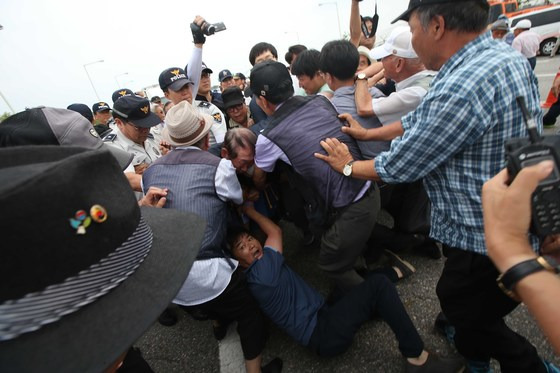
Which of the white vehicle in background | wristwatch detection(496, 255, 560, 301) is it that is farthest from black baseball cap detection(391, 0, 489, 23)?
the white vehicle in background

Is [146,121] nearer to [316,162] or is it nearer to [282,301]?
[316,162]

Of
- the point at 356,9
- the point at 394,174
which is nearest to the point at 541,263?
the point at 394,174

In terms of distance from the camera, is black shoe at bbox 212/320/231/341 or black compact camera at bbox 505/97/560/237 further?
black shoe at bbox 212/320/231/341

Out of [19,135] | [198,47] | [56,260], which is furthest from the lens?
[198,47]

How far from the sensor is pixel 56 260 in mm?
563

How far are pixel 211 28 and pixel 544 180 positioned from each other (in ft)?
10.4

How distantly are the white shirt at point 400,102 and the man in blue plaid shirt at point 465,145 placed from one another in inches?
26.7

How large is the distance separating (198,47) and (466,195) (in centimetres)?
318

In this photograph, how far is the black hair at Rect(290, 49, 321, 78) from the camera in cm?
271

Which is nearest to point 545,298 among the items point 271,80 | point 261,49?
point 271,80

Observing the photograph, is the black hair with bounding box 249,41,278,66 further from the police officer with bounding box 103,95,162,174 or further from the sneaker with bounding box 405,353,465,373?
the sneaker with bounding box 405,353,465,373

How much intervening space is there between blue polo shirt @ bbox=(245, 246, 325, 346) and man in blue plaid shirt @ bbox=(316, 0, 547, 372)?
0.83 metres

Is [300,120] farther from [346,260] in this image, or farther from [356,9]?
[356,9]

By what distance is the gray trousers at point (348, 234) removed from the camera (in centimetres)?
196
